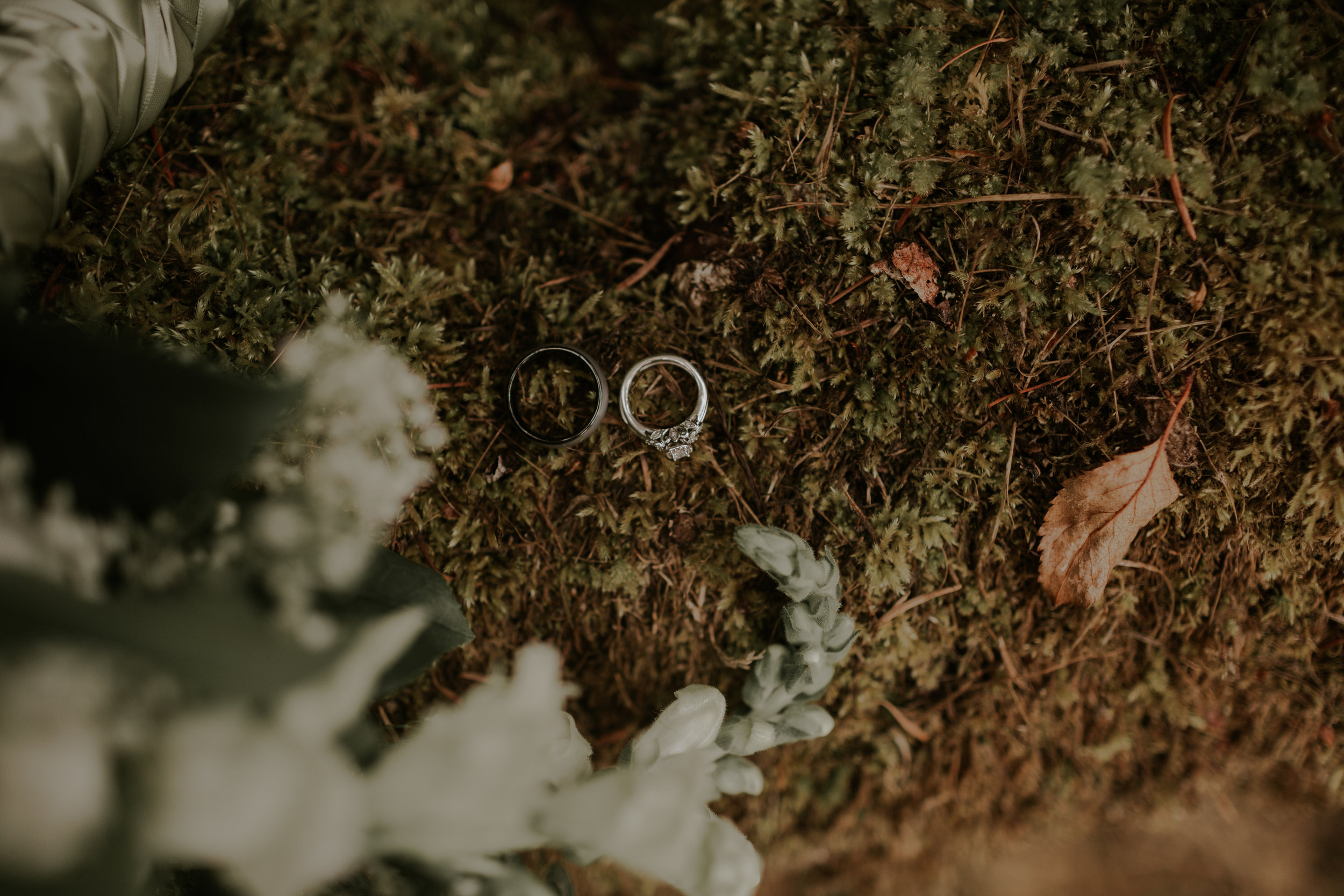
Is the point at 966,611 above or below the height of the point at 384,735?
above

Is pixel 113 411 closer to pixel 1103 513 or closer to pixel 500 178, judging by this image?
pixel 500 178

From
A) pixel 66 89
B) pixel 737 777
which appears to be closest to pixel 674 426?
pixel 737 777

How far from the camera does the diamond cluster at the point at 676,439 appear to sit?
1.78m

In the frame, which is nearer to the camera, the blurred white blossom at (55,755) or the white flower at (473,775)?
the blurred white blossom at (55,755)

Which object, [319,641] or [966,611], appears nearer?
[319,641]

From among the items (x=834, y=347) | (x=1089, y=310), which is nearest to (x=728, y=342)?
(x=834, y=347)

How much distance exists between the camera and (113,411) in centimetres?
113

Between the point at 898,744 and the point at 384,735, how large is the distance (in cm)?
140

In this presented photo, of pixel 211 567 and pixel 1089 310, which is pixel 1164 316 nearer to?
pixel 1089 310

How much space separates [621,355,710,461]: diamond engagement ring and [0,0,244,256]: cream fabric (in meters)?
1.22

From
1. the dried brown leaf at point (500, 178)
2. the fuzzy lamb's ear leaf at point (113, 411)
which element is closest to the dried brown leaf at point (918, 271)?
the dried brown leaf at point (500, 178)

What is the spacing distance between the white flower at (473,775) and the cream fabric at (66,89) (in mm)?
1230

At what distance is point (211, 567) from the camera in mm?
1187

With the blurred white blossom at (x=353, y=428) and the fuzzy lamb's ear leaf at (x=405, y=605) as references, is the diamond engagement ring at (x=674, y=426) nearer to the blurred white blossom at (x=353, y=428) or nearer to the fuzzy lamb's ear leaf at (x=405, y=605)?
the blurred white blossom at (x=353, y=428)
